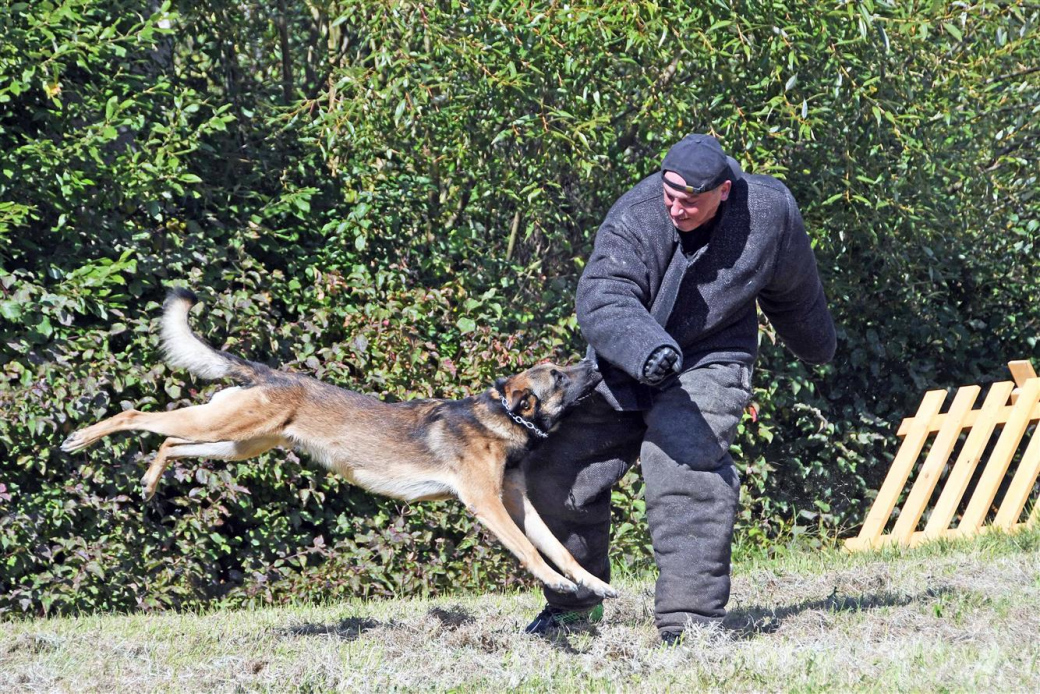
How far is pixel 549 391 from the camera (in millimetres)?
5250

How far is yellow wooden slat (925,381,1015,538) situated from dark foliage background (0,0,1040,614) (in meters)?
0.86

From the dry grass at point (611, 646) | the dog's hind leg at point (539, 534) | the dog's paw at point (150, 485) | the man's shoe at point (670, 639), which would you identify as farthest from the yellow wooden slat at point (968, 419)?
the dog's paw at point (150, 485)

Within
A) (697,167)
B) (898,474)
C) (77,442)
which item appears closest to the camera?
(697,167)

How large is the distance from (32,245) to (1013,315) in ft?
23.7

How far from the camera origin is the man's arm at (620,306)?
4.37 m

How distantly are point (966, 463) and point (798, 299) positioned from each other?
3729 mm

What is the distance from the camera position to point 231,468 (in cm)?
716

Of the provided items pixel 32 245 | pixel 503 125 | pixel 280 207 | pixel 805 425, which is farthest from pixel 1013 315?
pixel 32 245

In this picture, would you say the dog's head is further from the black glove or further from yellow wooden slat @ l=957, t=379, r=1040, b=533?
yellow wooden slat @ l=957, t=379, r=1040, b=533

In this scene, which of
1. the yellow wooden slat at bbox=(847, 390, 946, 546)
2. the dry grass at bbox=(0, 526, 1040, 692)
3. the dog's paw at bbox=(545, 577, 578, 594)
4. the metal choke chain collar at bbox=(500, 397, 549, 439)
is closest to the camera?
the dry grass at bbox=(0, 526, 1040, 692)

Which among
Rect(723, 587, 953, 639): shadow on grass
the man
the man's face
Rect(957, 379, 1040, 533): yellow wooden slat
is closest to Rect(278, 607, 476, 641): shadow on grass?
the man

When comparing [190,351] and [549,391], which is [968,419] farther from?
[190,351]

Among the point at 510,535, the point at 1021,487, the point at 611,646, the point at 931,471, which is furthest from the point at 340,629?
the point at 1021,487

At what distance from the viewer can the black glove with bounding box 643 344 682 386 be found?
14.1 ft
